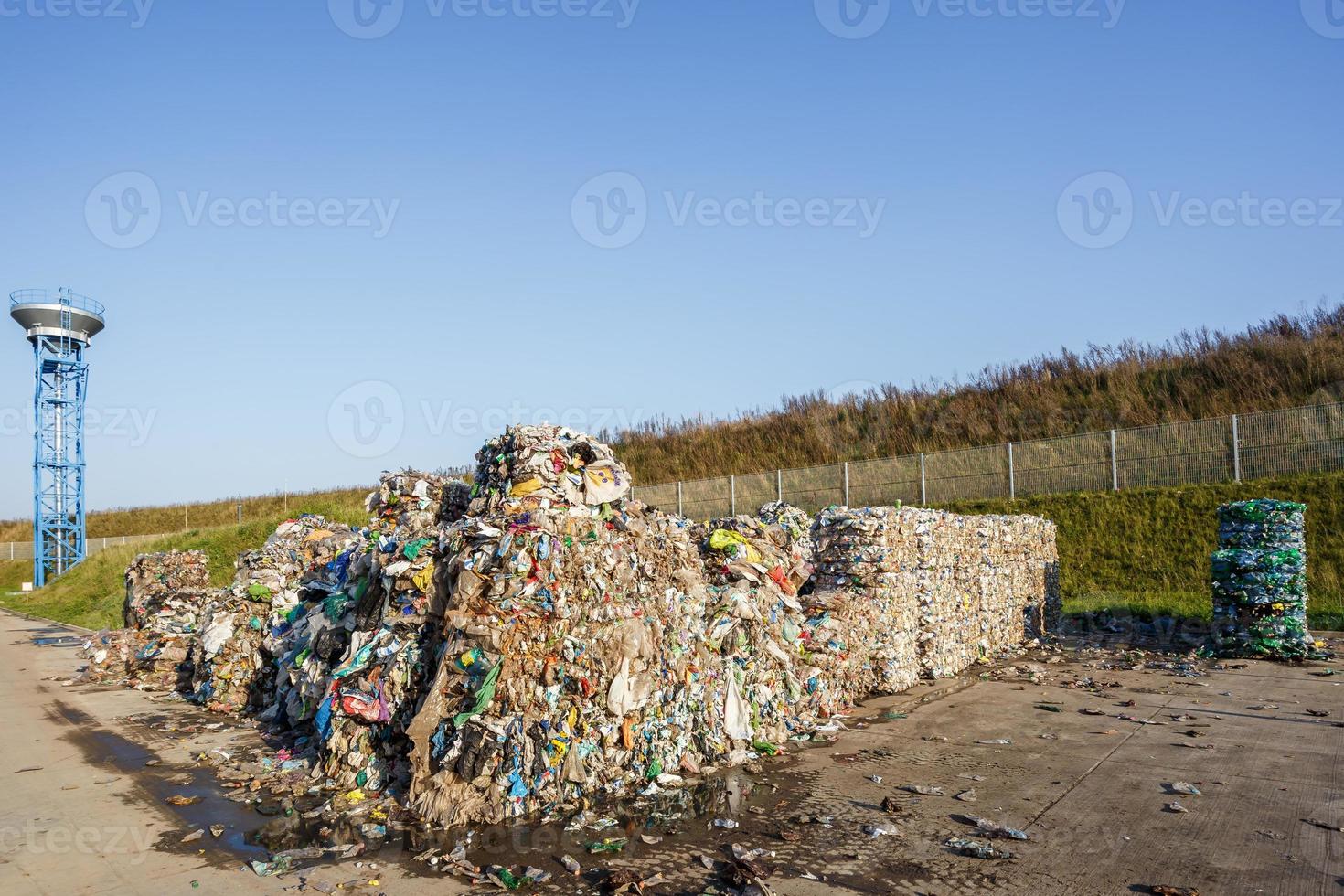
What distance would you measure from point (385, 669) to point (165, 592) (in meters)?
10.0

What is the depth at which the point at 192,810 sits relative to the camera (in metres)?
5.80

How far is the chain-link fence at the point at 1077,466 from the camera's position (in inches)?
631

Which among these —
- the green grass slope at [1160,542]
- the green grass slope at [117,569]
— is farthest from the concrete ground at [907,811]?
the green grass slope at [117,569]

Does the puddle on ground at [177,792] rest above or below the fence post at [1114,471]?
below

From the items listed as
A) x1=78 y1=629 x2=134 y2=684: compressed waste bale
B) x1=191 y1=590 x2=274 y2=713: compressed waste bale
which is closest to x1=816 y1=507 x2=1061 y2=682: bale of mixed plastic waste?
x1=191 y1=590 x2=274 y2=713: compressed waste bale

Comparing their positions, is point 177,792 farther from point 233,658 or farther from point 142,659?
point 142,659

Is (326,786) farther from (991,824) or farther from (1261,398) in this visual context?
(1261,398)

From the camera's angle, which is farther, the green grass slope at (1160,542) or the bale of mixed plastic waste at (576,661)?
the green grass slope at (1160,542)

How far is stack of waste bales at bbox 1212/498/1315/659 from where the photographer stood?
35.0ft

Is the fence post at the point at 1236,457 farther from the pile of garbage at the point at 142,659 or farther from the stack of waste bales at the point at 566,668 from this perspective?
the pile of garbage at the point at 142,659

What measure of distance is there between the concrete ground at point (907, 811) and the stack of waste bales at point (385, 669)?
788mm

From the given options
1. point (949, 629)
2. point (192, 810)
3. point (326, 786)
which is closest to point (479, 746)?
point (326, 786)

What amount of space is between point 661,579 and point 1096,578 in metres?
13.7

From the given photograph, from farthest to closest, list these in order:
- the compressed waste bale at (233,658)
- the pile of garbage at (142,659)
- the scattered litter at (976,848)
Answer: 1. the pile of garbage at (142,659)
2. the compressed waste bale at (233,658)
3. the scattered litter at (976,848)
